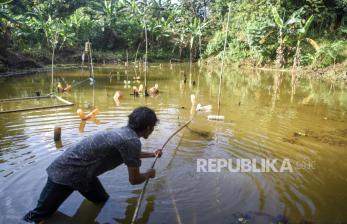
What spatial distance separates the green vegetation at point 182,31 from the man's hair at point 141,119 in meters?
16.0

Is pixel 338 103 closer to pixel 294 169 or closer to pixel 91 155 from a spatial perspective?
pixel 294 169

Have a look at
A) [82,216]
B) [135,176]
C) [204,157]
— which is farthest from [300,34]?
[135,176]

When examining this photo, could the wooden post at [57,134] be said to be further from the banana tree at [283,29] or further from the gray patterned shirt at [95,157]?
the banana tree at [283,29]

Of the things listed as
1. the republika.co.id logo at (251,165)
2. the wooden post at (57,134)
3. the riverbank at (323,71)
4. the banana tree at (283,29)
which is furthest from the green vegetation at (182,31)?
the republika.co.id logo at (251,165)

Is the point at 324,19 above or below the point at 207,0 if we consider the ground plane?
below

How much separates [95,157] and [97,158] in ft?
0.08

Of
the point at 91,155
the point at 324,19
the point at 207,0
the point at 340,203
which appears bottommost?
the point at 340,203

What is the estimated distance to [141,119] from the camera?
337 cm

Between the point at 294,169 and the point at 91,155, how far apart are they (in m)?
4.04

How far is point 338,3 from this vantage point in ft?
88.1

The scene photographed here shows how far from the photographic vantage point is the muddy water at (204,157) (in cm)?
441

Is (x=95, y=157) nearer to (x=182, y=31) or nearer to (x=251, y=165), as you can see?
(x=251, y=165)

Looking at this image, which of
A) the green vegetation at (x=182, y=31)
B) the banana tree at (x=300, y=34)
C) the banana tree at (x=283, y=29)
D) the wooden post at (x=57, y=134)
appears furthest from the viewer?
the green vegetation at (x=182, y=31)

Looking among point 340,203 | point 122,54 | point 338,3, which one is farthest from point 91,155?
point 122,54
